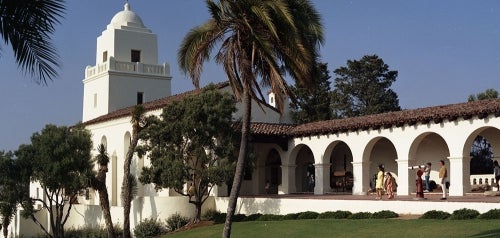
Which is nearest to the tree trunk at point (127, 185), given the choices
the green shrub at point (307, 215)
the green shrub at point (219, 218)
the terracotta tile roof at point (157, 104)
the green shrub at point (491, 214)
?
the terracotta tile roof at point (157, 104)

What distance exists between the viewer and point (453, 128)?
27719 mm

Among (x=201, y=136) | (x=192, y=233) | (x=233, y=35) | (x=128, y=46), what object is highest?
(x=128, y=46)

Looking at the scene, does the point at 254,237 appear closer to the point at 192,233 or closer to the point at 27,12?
the point at 192,233

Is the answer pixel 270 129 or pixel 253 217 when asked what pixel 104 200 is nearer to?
pixel 253 217

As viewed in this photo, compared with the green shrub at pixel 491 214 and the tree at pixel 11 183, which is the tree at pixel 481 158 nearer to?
the green shrub at pixel 491 214

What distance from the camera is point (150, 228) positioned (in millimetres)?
31562

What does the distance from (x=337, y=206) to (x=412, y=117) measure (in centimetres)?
579

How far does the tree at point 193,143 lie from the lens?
97.2 feet

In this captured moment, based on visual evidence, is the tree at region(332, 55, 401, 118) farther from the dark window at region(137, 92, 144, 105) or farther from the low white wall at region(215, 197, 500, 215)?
the low white wall at region(215, 197, 500, 215)

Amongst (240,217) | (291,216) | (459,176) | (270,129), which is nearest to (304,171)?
(270,129)

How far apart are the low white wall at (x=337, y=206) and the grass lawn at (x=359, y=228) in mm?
1363

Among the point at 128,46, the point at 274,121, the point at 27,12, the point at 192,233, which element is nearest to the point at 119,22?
the point at 128,46

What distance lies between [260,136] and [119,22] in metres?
18.8

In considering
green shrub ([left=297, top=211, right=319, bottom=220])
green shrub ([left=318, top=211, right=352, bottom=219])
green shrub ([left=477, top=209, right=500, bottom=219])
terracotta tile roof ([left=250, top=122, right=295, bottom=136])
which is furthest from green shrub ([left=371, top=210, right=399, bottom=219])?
terracotta tile roof ([left=250, top=122, right=295, bottom=136])
